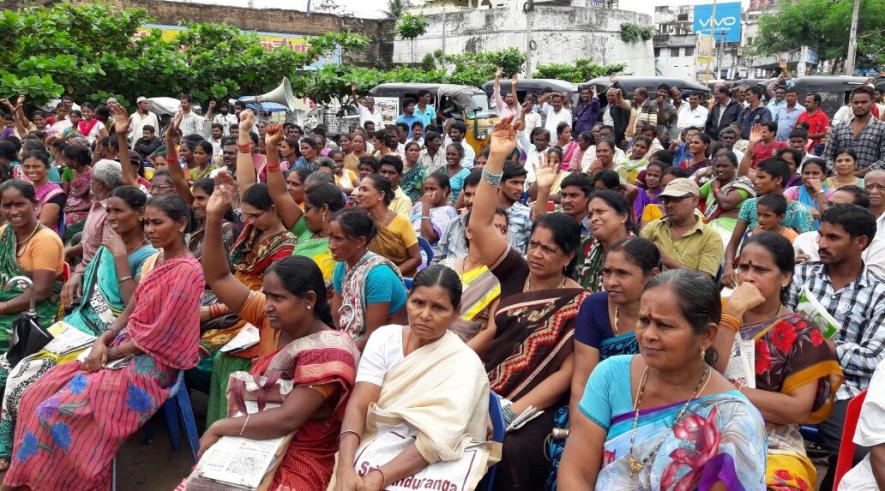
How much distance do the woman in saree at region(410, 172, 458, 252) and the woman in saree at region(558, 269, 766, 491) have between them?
11.9 feet

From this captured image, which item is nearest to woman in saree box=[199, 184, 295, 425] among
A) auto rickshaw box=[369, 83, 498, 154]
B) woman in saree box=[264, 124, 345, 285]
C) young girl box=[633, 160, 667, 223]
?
woman in saree box=[264, 124, 345, 285]

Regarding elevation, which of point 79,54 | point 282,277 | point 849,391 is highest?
point 79,54

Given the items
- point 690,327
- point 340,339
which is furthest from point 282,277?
point 690,327

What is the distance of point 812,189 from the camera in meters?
5.71

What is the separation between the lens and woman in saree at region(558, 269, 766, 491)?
81.0 inches

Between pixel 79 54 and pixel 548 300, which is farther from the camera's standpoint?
pixel 79 54

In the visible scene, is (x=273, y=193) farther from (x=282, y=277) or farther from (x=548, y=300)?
(x=548, y=300)

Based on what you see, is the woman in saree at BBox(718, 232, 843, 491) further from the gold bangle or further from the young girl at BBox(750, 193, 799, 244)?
the young girl at BBox(750, 193, 799, 244)

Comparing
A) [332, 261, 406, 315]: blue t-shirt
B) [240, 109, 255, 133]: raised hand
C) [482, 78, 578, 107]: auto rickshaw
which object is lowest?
[332, 261, 406, 315]: blue t-shirt

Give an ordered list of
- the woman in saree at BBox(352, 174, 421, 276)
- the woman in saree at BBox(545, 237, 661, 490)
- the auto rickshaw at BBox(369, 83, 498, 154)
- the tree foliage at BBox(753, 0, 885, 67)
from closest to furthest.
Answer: the woman in saree at BBox(545, 237, 661, 490) < the woman in saree at BBox(352, 174, 421, 276) < the auto rickshaw at BBox(369, 83, 498, 154) < the tree foliage at BBox(753, 0, 885, 67)

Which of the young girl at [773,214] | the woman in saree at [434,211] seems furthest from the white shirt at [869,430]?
the woman in saree at [434,211]

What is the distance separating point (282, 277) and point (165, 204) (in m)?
1.16

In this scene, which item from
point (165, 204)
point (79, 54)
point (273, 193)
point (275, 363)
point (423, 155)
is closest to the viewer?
point (275, 363)

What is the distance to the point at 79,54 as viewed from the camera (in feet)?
52.4
